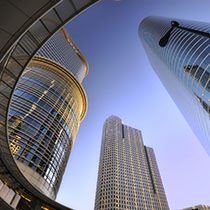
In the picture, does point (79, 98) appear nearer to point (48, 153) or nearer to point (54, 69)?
point (54, 69)

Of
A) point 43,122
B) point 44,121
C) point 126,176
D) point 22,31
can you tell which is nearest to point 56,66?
point 44,121

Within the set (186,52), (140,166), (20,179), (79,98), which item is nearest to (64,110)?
(79,98)

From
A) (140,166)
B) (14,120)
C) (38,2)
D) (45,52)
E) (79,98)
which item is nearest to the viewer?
(38,2)

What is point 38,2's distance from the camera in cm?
540

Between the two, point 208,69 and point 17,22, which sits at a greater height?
point 208,69

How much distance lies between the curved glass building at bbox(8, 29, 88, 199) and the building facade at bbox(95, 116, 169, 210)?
83.6 metres

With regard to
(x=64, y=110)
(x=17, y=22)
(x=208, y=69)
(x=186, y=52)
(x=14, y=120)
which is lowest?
(x=17, y=22)

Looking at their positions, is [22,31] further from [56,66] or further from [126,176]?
[126,176]

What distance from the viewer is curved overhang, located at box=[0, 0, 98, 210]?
17.8 ft

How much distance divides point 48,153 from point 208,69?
46.9 meters

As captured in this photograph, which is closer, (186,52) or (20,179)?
(20,179)

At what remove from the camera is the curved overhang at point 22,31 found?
543cm

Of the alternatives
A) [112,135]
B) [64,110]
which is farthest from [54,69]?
[112,135]

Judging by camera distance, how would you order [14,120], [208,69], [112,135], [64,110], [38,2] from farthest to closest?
[112,135] < [64,110] < [208,69] < [14,120] < [38,2]
